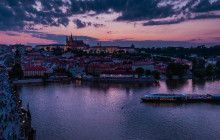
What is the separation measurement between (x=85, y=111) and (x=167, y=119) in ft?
11.2

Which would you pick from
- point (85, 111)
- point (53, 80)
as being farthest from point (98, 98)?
point (53, 80)

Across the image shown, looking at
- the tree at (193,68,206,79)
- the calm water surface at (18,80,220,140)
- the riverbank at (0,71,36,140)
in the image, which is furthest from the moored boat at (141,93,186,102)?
the tree at (193,68,206,79)

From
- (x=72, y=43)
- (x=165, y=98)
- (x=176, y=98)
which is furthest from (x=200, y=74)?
(x=72, y=43)

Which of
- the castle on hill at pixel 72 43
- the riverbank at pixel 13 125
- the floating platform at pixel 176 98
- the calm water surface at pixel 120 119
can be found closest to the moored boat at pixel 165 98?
the floating platform at pixel 176 98

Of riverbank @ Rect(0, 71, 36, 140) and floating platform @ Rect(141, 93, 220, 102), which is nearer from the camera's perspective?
riverbank @ Rect(0, 71, 36, 140)

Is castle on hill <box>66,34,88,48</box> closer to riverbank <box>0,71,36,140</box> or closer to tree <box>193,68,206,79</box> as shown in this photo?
tree <box>193,68,206,79</box>

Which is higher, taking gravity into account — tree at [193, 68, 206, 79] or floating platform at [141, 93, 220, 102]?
tree at [193, 68, 206, 79]

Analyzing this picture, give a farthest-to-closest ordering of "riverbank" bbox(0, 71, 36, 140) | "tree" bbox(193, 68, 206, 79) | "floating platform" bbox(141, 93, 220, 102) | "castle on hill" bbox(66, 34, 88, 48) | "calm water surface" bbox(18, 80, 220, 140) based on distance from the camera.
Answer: "castle on hill" bbox(66, 34, 88, 48) → "tree" bbox(193, 68, 206, 79) → "floating platform" bbox(141, 93, 220, 102) → "calm water surface" bbox(18, 80, 220, 140) → "riverbank" bbox(0, 71, 36, 140)

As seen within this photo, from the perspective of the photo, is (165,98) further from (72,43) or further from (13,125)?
(72,43)

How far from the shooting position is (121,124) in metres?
8.37

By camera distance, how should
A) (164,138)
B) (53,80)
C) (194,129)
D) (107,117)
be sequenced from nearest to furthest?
(164,138) → (194,129) → (107,117) → (53,80)

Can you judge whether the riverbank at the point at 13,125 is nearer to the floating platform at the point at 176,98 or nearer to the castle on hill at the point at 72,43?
the floating platform at the point at 176,98

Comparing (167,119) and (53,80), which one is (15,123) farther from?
(53,80)

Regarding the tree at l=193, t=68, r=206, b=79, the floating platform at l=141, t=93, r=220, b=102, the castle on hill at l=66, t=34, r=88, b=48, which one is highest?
the castle on hill at l=66, t=34, r=88, b=48
